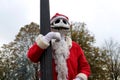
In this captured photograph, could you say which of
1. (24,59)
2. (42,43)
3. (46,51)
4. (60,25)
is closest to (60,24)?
(60,25)

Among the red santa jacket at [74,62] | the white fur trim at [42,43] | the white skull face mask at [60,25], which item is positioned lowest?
the red santa jacket at [74,62]

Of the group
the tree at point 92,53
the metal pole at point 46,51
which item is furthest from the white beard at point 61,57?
the tree at point 92,53

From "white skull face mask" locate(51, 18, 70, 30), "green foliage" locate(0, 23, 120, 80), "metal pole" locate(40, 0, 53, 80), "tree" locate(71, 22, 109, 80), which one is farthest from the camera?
"green foliage" locate(0, 23, 120, 80)

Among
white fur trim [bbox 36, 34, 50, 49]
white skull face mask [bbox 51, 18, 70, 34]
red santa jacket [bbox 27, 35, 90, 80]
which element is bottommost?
red santa jacket [bbox 27, 35, 90, 80]

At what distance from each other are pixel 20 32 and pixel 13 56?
2324 mm

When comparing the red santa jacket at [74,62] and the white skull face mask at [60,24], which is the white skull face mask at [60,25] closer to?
the white skull face mask at [60,24]

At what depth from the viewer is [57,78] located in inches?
167

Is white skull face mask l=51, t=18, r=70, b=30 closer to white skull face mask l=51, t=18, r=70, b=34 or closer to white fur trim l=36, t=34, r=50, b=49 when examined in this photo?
white skull face mask l=51, t=18, r=70, b=34

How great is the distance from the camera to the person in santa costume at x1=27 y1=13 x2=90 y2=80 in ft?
14.0

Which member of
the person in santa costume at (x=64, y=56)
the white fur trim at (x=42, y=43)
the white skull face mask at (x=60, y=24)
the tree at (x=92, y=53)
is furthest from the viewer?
the tree at (x=92, y=53)

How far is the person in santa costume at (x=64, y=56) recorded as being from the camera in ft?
14.0

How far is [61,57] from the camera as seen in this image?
433cm

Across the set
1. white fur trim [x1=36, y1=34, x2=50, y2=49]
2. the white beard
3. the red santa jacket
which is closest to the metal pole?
white fur trim [x1=36, y1=34, x2=50, y2=49]

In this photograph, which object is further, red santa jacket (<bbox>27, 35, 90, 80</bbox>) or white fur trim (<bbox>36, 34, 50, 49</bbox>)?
red santa jacket (<bbox>27, 35, 90, 80</bbox>)
